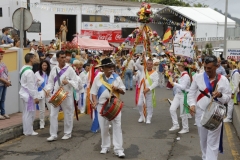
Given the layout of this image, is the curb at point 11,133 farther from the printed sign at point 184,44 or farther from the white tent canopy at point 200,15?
the white tent canopy at point 200,15

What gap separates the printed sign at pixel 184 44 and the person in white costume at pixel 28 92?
6.82m

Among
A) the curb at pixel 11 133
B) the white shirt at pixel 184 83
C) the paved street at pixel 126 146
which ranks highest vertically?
the white shirt at pixel 184 83

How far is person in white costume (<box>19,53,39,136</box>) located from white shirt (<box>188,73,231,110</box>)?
3945 millimetres

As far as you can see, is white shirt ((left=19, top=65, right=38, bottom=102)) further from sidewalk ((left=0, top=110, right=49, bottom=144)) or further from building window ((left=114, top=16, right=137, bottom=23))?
building window ((left=114, top=16, right=137, bottom=23))

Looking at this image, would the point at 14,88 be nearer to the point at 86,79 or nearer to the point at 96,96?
the point at 86,79

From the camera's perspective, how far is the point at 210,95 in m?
6.51

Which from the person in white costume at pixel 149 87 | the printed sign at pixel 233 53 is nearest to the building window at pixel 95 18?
the printed sign at pixel 233 53

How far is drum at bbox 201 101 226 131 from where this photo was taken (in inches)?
240

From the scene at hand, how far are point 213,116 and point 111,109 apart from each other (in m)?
2.00

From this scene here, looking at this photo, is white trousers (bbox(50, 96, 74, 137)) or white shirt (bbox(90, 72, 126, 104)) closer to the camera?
white shirt (bbox(90, 72, 126, 104))

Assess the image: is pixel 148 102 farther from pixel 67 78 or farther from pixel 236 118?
pixel 67 78

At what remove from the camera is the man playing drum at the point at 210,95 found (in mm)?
6398

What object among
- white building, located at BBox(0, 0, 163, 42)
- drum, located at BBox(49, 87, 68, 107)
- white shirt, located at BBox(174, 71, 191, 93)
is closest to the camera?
drum, located at BBox(49, 87, 68, 107)

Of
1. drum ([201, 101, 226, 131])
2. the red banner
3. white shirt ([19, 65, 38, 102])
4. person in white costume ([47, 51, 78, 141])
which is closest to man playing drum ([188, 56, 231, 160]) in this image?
drum ([201, 101, 226, 131])
